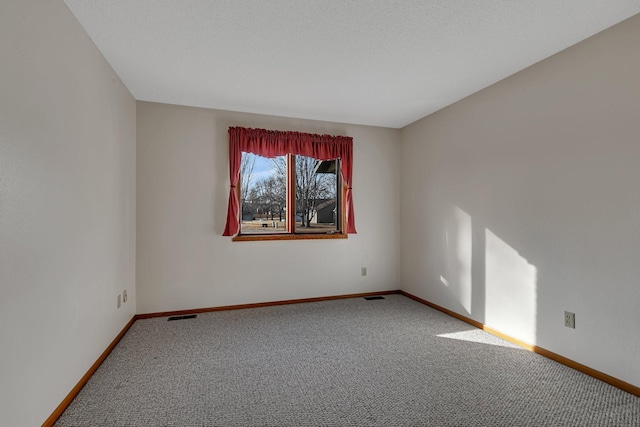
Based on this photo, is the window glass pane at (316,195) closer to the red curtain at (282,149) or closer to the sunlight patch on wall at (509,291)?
the red curtain at (282,149)

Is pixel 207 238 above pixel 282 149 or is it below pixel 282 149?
below

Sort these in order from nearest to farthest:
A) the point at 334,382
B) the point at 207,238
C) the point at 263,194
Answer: the point at 334,382 < the point at 207,238 < the point at 263,194

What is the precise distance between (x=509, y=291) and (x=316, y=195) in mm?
2507

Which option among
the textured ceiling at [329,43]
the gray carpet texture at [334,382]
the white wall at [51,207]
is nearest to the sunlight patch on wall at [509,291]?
the gray carpet texture at [334,382]

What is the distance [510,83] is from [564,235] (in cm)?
142

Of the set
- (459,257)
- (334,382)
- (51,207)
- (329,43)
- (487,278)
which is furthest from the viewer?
(459,257)

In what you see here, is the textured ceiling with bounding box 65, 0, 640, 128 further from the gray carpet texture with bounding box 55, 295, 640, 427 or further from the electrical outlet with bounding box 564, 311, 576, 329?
the gray carpet texture with bounding box 55, 295, 640, 427

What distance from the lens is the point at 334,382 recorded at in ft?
7.03

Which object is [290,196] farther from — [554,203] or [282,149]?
[554,203]

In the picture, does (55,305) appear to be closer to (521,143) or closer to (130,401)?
(130,401)

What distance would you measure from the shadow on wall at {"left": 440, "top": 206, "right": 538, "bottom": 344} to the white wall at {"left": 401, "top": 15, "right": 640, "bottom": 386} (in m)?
0.01

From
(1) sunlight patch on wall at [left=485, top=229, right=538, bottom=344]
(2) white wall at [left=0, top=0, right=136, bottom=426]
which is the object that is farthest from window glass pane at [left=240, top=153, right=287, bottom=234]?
(1) sunlight patch on wall at [left=485, top=229, right=538, bottom=344]

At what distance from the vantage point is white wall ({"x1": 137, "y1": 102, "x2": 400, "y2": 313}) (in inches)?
136

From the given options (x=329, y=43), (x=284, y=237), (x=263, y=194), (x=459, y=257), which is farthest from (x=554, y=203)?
(x=263, y=194)
